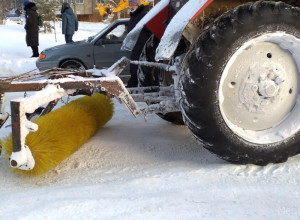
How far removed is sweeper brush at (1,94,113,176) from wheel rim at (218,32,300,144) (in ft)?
4.14

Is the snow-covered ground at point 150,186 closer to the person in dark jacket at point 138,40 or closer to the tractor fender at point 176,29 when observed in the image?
the tractor fender at point 176,29

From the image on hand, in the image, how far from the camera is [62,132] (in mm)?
3012

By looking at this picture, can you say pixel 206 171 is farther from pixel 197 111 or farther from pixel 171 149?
pixel 171 149

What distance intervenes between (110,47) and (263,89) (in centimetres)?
554

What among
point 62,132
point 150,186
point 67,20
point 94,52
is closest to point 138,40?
point 62,132

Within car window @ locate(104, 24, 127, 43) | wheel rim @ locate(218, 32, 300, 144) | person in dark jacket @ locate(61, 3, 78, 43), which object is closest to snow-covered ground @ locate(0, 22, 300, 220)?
wheel rim @ locate(218, 32, 300, 144)

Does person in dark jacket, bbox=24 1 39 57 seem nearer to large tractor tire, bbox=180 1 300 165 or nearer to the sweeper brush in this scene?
the sweeper brush

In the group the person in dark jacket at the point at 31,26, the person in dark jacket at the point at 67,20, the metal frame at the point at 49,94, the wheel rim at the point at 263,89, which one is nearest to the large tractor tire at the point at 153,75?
the metal frame at the point at 49,94

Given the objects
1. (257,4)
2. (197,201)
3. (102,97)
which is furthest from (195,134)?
(102,97)

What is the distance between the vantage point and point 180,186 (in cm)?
243

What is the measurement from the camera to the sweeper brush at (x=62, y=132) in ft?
8.80

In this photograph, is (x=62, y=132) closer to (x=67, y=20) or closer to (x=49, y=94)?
(x=49, y=94)

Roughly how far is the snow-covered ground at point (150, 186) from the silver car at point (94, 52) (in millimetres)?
4556

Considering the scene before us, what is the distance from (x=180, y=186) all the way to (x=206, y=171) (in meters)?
0.31
